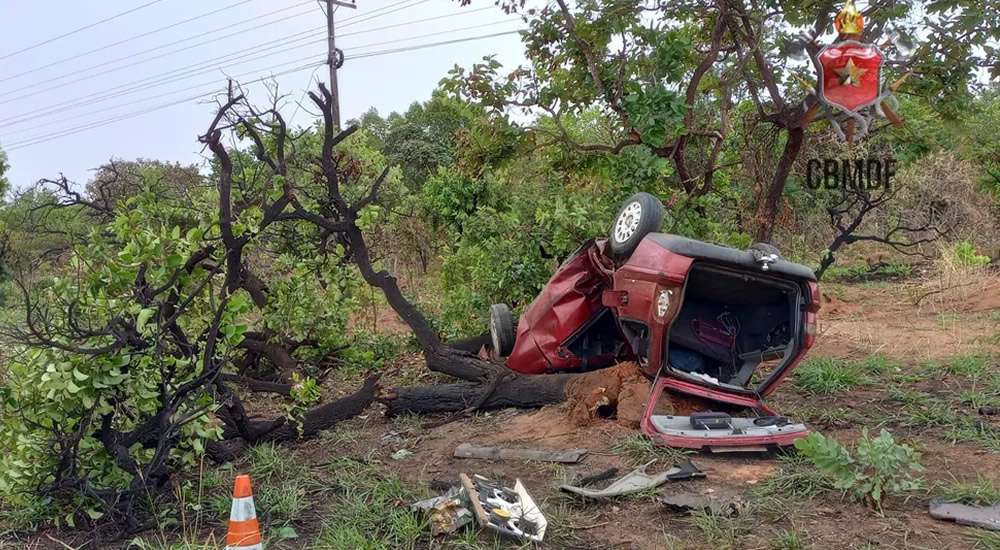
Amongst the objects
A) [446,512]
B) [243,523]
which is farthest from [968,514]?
[243,523]

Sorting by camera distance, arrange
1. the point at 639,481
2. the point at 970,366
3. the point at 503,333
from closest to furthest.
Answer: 1. the point at 639,481
2. the point at 970,366
3. the point at 503,333

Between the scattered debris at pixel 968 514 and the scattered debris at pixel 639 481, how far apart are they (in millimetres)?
1074

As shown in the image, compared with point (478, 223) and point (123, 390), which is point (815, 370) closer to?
point (478, 223)

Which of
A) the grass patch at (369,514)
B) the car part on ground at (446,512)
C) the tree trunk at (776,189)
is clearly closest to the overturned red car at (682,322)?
the car part on ground at (446,512)

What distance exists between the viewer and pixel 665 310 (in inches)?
174

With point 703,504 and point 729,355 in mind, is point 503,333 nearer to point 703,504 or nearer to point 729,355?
point 729,355

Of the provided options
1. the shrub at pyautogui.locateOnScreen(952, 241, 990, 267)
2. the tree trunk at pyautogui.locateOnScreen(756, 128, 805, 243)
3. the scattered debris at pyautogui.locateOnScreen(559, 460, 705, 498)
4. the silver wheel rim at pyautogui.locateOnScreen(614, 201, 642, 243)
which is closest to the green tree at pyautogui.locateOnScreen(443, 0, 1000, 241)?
the tree trunk at pyautogui.locateOnScreen(756, 128, 805, 243)

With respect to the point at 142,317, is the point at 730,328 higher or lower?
lower

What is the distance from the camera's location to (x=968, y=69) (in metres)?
7.07

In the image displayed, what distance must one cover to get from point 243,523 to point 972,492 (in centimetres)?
323

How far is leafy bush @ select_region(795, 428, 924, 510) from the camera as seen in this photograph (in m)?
3.26

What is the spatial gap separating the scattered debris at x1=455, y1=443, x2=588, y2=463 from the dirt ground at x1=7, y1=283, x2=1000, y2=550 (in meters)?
0.05

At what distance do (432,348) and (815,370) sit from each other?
10.5ft

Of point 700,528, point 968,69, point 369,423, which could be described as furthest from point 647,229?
point 968,69
